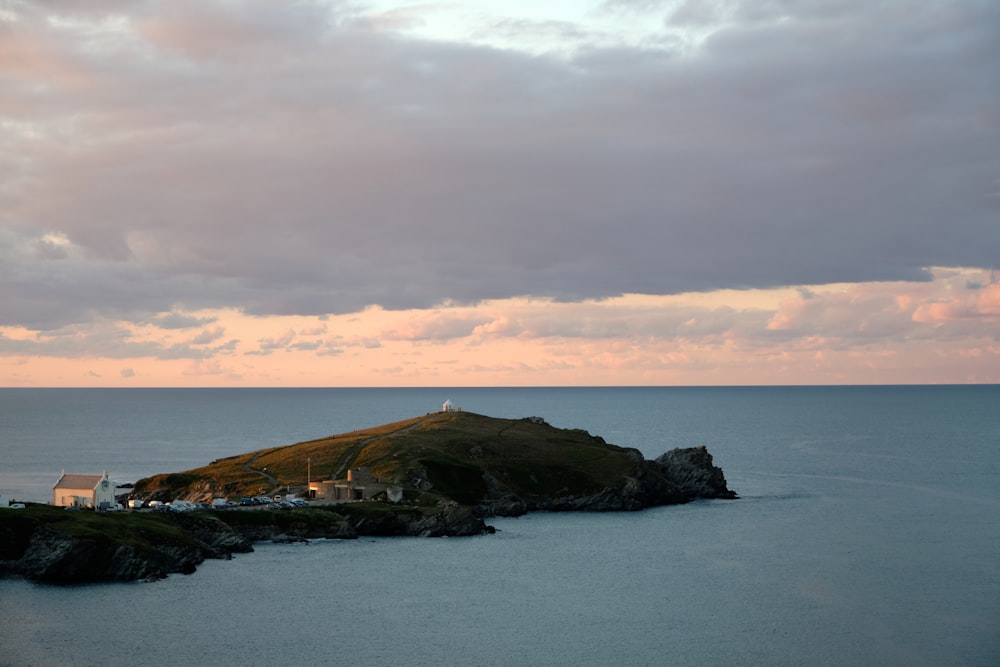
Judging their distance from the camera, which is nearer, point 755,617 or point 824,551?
point 755,617

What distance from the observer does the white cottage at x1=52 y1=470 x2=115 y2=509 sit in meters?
164

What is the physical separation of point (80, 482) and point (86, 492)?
264 cm

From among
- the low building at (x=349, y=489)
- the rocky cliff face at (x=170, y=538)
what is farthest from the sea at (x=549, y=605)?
the low building at (x=349, y=489)

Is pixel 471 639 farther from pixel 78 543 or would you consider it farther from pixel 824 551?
pixel 824 551

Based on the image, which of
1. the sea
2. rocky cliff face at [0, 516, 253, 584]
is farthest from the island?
the sea

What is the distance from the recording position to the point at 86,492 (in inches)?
6491

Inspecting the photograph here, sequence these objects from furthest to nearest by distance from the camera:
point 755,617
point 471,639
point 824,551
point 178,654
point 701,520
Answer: point 701,520 → point 824,551 → point 755,617 → point 471,639 → point 178,654

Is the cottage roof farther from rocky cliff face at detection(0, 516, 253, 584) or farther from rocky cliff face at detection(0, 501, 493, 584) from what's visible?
rocky cliff face at detection(0, 516, 253, 584)

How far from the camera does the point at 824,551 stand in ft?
514

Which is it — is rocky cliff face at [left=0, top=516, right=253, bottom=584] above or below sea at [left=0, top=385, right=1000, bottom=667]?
above

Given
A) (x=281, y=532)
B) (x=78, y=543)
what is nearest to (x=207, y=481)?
(x=281, y=532)

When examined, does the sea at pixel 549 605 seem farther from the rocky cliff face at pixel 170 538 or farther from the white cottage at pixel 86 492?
the white cottage at pixel 86 492

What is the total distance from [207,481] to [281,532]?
45.0 metres

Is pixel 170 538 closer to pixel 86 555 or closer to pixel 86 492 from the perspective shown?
pixel 86 555
